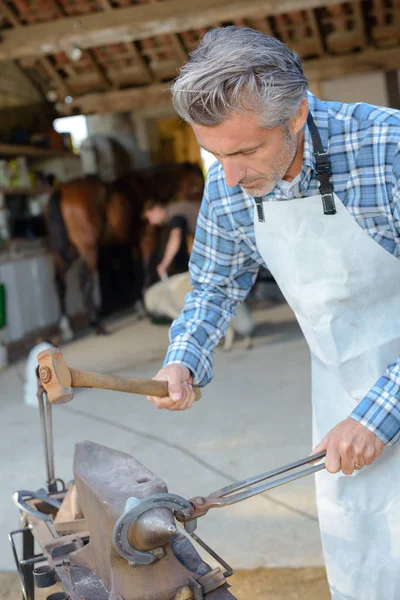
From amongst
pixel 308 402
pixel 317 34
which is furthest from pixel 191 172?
pixel 308 402

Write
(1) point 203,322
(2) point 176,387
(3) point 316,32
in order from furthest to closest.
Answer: (3) point 316,32, (1) point 203,322, (2) point 176,387

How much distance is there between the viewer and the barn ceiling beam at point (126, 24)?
20.7ft

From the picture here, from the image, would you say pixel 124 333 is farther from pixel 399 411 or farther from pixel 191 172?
pixel 399 411

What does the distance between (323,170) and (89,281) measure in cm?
606

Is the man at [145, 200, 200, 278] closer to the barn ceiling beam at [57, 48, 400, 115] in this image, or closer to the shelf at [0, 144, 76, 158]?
the barn ceiling beam at [57, 48, 400, 115]

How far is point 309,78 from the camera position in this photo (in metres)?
7.63

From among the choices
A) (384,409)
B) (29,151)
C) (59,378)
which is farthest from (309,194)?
(29,151)

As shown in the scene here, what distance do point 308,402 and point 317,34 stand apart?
4.30m

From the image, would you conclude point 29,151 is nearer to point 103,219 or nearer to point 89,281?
point 103,219

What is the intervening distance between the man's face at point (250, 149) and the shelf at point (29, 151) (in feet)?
20.1

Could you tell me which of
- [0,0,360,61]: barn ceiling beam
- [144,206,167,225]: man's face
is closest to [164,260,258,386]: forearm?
Answer: [0,0,360,61]: barn ceiling beam

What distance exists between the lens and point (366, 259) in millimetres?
1465

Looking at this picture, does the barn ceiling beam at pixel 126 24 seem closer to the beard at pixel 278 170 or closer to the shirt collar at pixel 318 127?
the shirt collar at pixel 318 127

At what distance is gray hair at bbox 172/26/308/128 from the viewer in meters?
1.21
